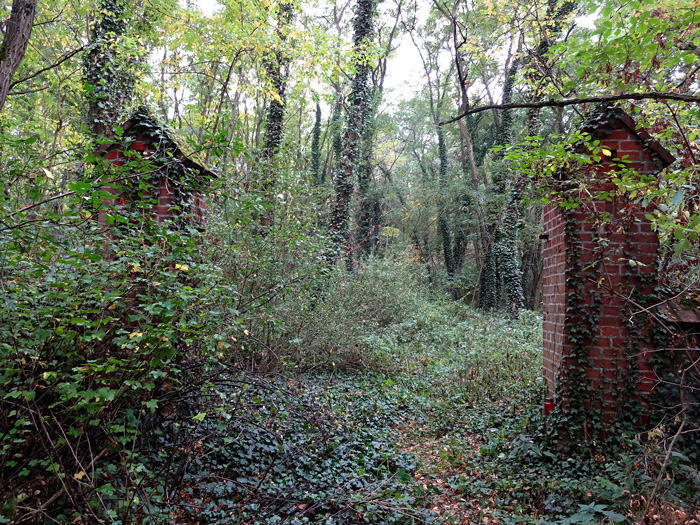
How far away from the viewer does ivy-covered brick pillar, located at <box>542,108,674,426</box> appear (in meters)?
3.38

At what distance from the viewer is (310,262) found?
244 inches

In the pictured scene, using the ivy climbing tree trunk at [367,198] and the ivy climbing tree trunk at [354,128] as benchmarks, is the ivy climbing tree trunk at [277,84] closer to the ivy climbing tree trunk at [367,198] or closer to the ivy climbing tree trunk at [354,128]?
the ivy climbing tree trunk at [354,128]

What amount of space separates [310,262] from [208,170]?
2.83m

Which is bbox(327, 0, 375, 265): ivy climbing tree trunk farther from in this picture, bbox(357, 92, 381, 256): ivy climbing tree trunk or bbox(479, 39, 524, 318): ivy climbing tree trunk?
bbox(479, 39, 524, 318): ivy climbing tree trunk

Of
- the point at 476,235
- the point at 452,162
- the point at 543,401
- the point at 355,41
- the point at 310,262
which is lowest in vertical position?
the point at 543,401

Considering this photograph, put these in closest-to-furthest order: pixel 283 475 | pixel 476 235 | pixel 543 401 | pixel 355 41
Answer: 1. pixel 283 475
2. pixel 543 401
3. pixel 355 41
4. pixel 476 235

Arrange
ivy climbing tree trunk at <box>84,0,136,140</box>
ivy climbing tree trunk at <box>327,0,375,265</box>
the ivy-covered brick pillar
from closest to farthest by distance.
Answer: the ivy-covered brick pillar
ivy climbing tree trunk at <box>84,0,136,140</box>
ivy climbing tree trunk at <box>327,0,375,265</box>

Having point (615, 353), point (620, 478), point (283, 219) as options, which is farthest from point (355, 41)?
point (620, 478)

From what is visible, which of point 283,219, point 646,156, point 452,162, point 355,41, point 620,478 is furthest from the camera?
point 452,162

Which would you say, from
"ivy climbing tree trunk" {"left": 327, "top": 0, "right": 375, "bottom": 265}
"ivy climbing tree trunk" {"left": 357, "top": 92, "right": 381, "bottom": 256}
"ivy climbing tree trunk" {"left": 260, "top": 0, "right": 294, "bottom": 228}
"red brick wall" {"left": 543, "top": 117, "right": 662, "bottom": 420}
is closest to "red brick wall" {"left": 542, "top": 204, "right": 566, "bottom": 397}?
"red brick wall" {"left": 543, "top": 117, "right": 662, "bottom": 420}

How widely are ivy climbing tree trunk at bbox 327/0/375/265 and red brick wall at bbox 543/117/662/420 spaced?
240 inches

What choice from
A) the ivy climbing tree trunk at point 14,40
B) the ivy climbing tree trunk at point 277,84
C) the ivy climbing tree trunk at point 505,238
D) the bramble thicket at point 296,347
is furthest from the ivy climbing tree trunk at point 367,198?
the ivy climbing tree trunk at point 14,40

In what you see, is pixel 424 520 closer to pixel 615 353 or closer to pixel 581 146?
pixel 615 353

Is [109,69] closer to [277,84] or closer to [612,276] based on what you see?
[277,84]
